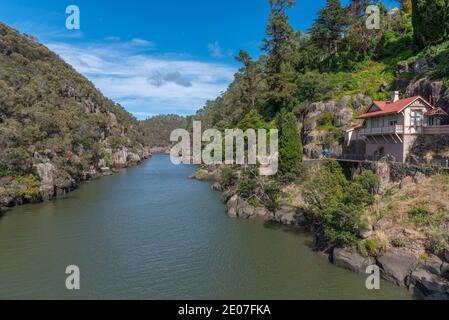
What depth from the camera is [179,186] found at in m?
70.1

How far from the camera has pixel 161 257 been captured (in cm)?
2995

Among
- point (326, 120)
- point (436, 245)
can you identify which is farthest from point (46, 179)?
point (436, 245)

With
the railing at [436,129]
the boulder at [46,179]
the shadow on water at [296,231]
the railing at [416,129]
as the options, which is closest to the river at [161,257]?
the shadow on water at [296,231]

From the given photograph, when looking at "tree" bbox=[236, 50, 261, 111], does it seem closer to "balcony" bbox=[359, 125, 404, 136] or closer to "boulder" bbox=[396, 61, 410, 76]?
"boulder" bbox=[396, 61, 410, 76]

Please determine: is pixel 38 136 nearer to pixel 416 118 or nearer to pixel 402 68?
pixel 416 118

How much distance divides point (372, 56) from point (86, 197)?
63.0m

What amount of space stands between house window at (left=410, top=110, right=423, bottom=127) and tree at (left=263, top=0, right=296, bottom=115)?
99.0ft

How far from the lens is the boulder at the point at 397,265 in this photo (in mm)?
23719

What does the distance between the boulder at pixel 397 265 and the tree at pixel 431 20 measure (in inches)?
1684

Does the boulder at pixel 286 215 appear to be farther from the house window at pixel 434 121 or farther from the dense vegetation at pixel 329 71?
the house window at pixel 434 121

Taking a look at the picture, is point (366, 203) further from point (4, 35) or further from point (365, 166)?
point (4, 35)

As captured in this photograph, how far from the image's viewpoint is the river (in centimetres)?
2377

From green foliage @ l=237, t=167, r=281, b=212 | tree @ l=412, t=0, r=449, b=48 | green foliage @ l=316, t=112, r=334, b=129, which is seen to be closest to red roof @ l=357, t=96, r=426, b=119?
green foliage @ l=316, t=112, r=334, b=129

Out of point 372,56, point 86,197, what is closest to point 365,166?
point 372,56
